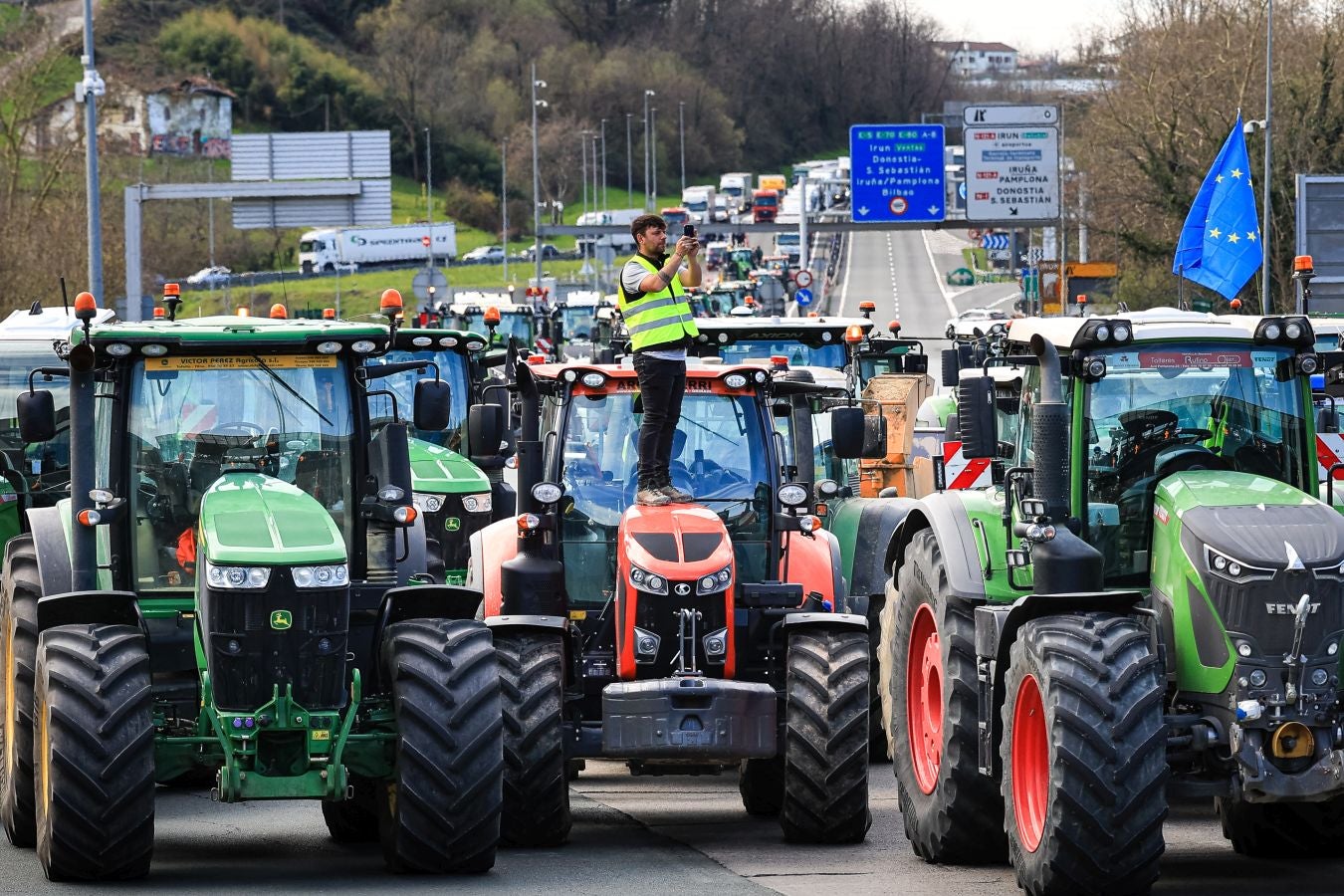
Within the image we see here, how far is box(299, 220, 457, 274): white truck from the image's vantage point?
106438 mm

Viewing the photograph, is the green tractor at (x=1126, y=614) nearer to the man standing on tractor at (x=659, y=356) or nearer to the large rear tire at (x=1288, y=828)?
→ the large rear tire at (x=1288, y=828)

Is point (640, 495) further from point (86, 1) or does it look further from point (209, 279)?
point (209, 279)

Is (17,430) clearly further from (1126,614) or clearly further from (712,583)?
(1126,614)

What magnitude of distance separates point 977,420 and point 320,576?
2879mm

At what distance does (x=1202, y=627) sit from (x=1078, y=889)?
117 centimetres

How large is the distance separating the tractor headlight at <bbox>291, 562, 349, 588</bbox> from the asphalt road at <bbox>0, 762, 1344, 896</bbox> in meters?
1.29

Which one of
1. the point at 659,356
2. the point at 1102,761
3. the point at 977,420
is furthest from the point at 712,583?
the point at 1102,761

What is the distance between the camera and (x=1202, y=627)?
920 cm

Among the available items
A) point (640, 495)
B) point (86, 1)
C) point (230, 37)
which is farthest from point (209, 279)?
point (640, 495)

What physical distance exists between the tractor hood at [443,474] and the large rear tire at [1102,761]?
398 inches

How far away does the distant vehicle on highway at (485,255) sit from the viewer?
11994 cm

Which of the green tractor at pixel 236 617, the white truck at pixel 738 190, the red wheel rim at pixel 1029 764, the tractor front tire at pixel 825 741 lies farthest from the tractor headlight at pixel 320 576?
the white truck at pixel 738 190

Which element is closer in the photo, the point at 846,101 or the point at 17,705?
the point at 17,705

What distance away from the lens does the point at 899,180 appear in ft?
190
